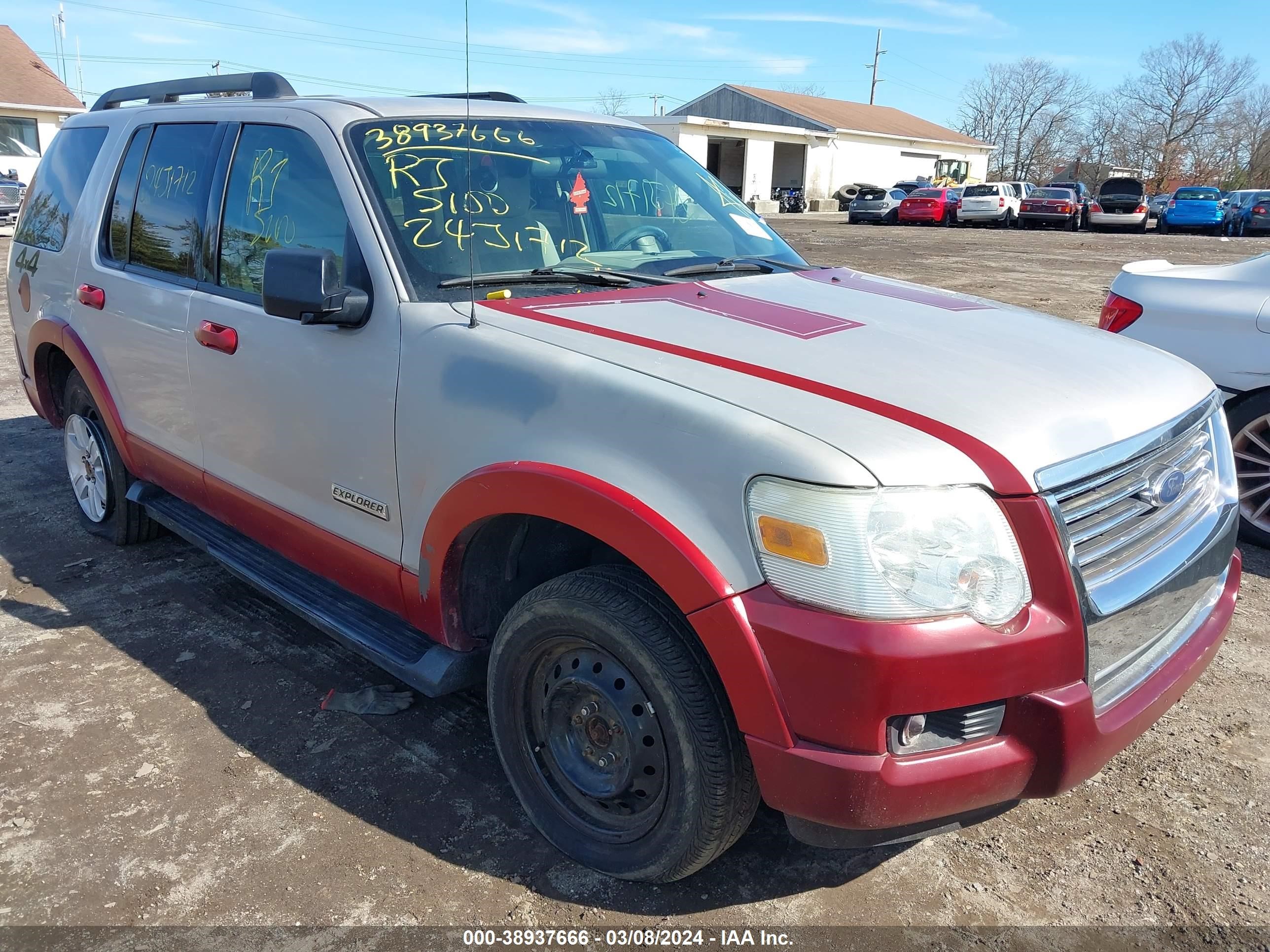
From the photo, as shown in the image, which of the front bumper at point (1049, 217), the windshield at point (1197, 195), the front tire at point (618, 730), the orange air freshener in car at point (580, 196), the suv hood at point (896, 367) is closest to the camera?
the suv hood at point (896, 367)

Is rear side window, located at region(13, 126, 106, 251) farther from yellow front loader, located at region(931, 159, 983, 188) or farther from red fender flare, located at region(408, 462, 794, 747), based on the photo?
yellow front loader, located at region(931, 159, 983, 188)

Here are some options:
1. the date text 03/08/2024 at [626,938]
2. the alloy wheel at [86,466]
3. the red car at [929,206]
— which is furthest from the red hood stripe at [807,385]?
the red car at [929,206]

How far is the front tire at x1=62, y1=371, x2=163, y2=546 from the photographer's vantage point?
15.2 ft

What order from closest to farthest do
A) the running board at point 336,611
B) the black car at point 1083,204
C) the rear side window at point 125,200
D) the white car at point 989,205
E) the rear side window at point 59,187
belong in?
the running board at point 336,611, the rear side window at point 125,200, the rear side window at point 59,187, the white car at point 989,205, the black car at point 1083,204

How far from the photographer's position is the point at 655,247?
3398 mm

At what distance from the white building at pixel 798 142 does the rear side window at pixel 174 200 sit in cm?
3975

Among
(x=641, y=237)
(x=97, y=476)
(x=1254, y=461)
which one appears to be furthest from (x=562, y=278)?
(x=1254, y=461)

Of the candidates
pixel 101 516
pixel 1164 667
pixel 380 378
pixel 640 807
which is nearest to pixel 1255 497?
pixel 1164 667

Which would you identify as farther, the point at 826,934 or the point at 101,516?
the point at 101,516

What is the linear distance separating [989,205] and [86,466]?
36.0 meters

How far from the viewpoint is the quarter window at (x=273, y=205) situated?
3115mm

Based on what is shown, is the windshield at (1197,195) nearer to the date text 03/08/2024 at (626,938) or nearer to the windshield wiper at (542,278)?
the windshield wiper at (542,278)

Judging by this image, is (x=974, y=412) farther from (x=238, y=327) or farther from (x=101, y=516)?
(x=101, y=516)

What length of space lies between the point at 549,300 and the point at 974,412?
1.26 metres
